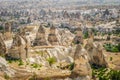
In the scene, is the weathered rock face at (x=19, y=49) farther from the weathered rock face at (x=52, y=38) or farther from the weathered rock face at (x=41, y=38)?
the weathered rock face at (x=52, y=38)

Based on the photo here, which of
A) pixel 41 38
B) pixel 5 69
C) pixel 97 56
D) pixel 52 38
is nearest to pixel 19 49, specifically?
pixel 5 69

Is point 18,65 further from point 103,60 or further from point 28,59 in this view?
point 103,60

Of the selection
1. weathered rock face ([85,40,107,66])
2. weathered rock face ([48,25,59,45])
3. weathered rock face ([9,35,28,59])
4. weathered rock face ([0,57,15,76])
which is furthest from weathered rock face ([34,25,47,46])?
weathered rock face ([0,57,15,76])

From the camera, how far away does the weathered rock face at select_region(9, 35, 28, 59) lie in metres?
37.8

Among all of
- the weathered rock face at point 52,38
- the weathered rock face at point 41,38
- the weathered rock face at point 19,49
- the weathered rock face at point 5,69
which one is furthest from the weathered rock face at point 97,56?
the weathered rock face at point 5,69

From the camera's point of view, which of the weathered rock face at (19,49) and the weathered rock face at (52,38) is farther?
the weathered rock face at (52,38)

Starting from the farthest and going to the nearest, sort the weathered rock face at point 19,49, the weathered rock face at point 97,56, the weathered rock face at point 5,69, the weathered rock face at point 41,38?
the weathered rock face at point 41,38 < the weathered rock face at point 97,56 < the weathered rock face at point 19,49 < the weathered rock face at point 5,69

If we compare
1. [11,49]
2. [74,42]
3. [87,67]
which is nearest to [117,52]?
[74,42]

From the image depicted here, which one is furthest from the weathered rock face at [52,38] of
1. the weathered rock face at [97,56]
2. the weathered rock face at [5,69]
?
the weathered rock face at [5,69]

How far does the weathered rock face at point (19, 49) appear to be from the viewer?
124ft

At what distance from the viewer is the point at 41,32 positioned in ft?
157

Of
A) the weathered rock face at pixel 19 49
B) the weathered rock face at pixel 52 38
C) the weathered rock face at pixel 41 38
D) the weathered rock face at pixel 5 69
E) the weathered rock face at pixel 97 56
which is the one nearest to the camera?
the weathered rock face at pixel 5 69

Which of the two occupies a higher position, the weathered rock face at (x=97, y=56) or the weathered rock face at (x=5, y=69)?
the weathered rock face at (x=5, y=69)

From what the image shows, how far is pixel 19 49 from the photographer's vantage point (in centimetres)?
3788
